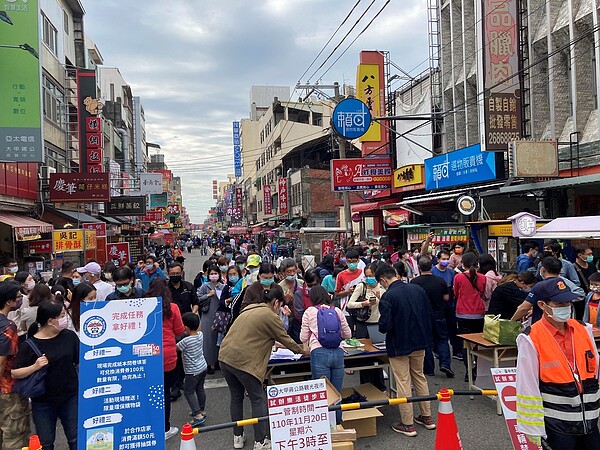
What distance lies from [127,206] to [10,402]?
73.9ft

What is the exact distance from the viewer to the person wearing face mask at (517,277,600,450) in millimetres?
3062

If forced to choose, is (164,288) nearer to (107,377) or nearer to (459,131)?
(107,377)

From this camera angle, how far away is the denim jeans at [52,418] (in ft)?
14.0

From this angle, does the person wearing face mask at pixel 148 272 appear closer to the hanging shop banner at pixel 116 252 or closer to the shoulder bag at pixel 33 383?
the shoulder bag at pixel 33 383

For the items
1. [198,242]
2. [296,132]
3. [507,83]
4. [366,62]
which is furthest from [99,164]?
[198,242]

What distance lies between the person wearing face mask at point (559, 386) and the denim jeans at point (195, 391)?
157 inches

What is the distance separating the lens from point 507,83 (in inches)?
530

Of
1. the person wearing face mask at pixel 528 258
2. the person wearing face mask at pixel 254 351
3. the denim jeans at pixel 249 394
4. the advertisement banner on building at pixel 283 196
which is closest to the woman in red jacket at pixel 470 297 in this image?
the person wearing face mask at pixel 528 258

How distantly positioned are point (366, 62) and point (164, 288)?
60.6ft

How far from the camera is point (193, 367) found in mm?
5742

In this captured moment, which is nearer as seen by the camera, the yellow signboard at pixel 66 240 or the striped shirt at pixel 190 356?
the striped shirt at pixel 190 356

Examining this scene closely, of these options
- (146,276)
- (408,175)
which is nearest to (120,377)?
(146,276)

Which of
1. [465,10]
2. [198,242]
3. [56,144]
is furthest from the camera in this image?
[198,242]

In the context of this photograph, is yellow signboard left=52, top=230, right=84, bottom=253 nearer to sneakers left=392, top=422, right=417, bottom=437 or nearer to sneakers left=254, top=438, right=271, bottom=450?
sneakers left=254, top=438, right=271, bottom=450
